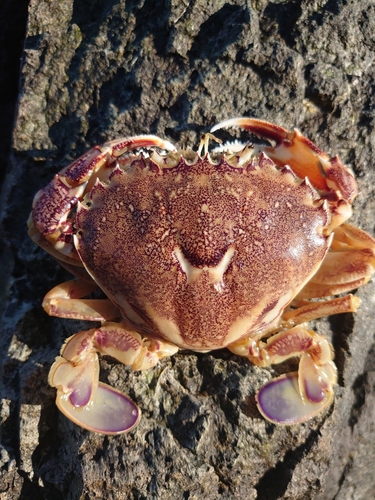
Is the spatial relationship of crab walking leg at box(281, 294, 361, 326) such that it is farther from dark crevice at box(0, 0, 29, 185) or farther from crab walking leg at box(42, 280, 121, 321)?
dark crevice at box(0, 0, 29, 185)

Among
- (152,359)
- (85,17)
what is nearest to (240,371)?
(152,359)

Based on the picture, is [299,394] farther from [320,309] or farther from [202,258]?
[202,258]

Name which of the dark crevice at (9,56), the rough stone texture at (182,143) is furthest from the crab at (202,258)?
the dark crevice at (9,56)

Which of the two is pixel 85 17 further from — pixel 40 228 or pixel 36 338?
pixel 36 338

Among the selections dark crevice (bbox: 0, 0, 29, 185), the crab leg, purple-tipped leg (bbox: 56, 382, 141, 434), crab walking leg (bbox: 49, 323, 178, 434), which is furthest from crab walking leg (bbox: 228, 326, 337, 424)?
dark crevice (bbox: 0, 0, 29, 185)

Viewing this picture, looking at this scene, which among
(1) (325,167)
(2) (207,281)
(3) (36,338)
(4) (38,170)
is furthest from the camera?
(4) (38,170)

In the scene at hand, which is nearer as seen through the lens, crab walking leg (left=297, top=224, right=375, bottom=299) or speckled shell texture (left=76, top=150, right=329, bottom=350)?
speckled shell texture (left=76, top=150, right=329, bottom=350)
